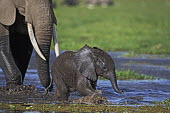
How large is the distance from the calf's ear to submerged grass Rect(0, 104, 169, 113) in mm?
1656

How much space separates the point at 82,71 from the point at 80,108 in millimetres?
859

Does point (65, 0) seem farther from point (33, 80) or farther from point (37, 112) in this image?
point (37, 112)

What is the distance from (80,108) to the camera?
8195 millimetres

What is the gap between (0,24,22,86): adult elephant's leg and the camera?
9383 mm

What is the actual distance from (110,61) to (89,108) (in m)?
0.99

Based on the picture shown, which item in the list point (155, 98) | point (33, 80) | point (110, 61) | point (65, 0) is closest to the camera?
point (110, 61)

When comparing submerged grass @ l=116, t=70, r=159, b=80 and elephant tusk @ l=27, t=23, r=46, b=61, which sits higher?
elephant tusk @ l=27, t=23, r=46, b=61

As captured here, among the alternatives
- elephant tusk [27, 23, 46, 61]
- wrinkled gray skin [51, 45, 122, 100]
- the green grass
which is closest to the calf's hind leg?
wrinkled gray skin [51, 45, 122, 100]

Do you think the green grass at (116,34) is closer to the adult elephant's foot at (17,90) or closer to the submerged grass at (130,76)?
the submerged grass at (130,76)

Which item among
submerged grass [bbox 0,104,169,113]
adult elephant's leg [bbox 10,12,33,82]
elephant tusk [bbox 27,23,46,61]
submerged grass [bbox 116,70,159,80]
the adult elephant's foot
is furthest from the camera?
submerged grass [bbox 116,70,159,80]

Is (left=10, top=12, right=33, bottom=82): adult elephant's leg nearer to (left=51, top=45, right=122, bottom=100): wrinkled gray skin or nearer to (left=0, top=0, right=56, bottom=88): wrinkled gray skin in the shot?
(left=0, top=0, right=56, bottom=88): wrinkled gray skin

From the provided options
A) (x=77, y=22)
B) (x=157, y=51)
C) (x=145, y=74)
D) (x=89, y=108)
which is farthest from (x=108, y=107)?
(x=77, y=22)

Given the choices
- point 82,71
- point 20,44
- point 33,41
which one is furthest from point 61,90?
point 20,44

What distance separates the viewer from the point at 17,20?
31.5 ft
